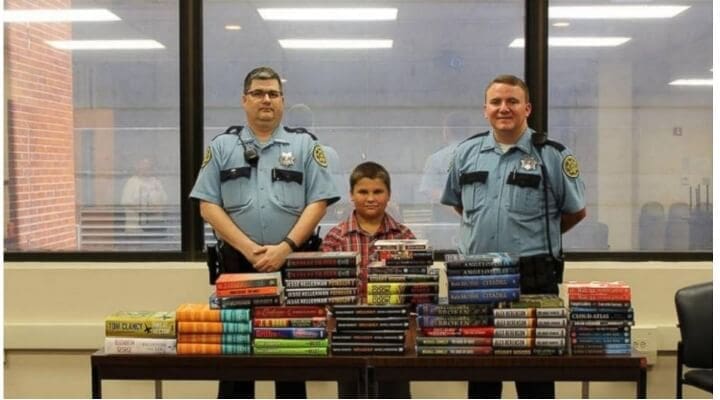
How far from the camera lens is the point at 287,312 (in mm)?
2279

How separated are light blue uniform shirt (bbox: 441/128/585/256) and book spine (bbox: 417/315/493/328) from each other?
2.13 ft

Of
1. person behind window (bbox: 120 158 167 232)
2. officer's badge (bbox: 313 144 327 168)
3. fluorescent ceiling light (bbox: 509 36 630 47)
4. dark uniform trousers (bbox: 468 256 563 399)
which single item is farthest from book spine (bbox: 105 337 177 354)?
fluorescent ceiling light (bbox: 509 36 630 47)

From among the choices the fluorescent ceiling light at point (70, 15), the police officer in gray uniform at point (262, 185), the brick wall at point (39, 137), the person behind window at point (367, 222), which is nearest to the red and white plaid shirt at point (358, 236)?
the person behind window at point (367, 222)

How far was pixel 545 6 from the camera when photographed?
3.86 meters

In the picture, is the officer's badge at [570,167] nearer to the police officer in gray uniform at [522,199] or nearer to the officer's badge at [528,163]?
the police officer in gray uniform at [522,199]

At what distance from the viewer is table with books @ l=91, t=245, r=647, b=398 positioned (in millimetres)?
2217

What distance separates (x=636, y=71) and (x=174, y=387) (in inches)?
120

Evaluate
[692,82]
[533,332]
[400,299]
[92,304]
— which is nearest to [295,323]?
[400,299]

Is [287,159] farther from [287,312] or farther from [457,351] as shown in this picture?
[457,351]

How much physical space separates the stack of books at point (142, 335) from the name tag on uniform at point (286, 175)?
2.72 feet

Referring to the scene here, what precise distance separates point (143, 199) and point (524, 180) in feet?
7.34

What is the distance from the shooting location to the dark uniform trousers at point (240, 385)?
2775mm

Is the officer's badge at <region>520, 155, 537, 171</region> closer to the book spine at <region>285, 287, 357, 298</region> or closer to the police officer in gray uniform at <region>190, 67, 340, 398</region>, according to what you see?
the police officer in gray uniform at <region>190, 67, 340, 398</region>

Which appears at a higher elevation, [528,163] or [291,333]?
[528,163]
